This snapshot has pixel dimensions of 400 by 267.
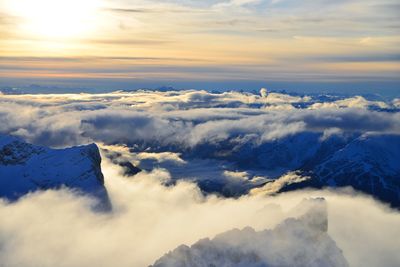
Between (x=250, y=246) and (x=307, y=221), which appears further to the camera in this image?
(x=307, y=221)

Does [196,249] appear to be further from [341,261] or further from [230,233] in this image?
[341,261]

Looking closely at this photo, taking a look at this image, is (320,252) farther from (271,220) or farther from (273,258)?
(271,220)

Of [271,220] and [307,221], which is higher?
[307,221]

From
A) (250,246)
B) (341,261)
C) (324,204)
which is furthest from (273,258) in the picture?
(324,204)

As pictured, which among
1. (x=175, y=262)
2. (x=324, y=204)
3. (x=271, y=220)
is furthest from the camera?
(x=271, y=220)

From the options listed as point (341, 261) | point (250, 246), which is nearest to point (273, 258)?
point (250, 246)

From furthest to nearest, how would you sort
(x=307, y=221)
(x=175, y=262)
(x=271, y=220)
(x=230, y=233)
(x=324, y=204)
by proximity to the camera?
(x=271, y=220)
(x=324, y=204)
(x=307, y=221)
(x=230, y=233)
(x=175, y=262)
